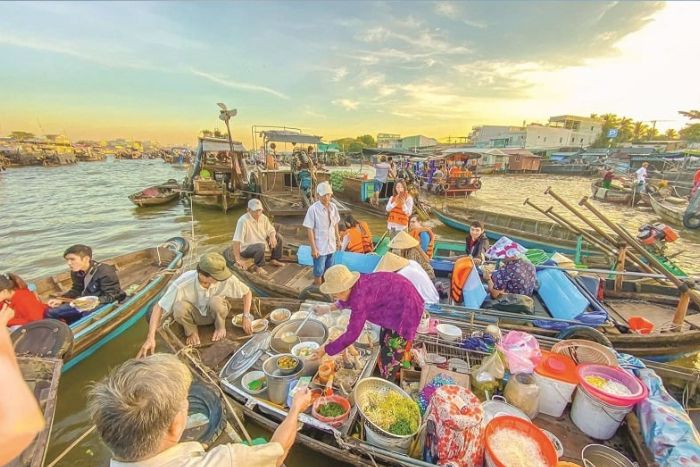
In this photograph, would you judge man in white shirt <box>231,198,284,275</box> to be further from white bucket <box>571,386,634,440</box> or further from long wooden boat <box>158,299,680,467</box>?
white bucket <box>571,386,634,440</box>

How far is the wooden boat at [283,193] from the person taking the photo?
1306 centimetres

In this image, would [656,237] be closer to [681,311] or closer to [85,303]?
[681,311]

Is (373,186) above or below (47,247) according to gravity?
above

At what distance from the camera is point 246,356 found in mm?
4047

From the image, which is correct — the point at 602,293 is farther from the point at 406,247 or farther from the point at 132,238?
the point at 132,238

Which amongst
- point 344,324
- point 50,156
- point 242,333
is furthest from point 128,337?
point 50,156

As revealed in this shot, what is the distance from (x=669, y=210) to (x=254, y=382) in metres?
23.0

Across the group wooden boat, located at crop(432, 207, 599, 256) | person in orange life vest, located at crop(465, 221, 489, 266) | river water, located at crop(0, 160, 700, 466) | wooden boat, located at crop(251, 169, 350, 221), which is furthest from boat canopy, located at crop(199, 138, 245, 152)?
person in orange life vest, located at crop(465, 221, 489, 266)

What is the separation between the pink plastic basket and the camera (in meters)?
3.01

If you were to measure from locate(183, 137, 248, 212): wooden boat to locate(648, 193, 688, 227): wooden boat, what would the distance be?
23748mm

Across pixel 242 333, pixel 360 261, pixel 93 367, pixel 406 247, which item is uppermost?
pixel 406 247

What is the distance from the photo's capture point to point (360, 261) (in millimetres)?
6656

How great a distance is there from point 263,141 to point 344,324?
1366cm

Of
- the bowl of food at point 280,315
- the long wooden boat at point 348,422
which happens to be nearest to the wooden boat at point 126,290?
the long wooden boat at point 348,422
